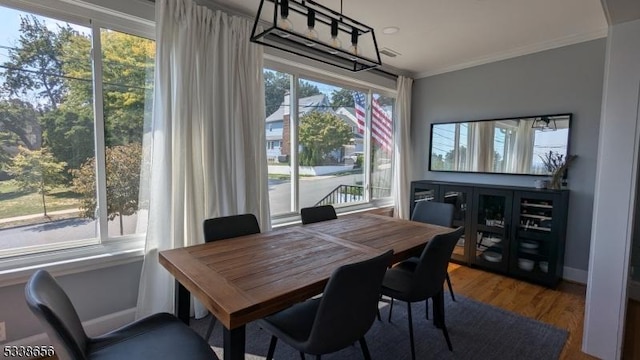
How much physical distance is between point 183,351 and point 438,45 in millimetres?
3566

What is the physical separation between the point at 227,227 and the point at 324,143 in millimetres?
1924

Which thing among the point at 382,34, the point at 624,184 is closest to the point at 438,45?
the point at 382,34

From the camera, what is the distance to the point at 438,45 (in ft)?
10.8

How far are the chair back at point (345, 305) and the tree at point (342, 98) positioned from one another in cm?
275

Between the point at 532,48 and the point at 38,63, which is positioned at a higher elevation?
the point at 532,48

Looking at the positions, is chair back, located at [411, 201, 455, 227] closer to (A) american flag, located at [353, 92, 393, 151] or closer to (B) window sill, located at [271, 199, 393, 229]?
(B) window sill, located at [271, 199, 393, 229]

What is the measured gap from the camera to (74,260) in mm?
1980

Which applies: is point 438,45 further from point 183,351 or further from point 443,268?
point 183,351

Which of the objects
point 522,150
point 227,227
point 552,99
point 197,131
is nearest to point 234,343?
point 227,227

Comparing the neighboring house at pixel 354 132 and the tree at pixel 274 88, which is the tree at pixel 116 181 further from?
the neighboring house at pixel 354 132

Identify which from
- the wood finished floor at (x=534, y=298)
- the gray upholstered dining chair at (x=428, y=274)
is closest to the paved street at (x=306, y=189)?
the gray upholstered dining chair at (x=428, y=274)

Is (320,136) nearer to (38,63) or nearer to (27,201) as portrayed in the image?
(38,63)

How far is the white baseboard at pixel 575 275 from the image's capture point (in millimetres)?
Answer: 3082

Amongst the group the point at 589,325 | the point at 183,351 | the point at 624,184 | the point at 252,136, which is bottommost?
the point at 589,325
